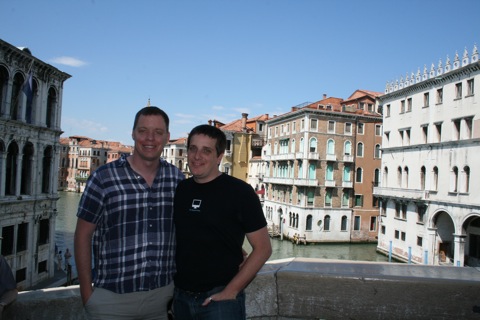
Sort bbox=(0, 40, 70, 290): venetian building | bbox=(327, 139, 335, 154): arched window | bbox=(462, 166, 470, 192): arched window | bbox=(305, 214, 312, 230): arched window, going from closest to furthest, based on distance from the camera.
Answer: bbox=(0, 40, 70, 290): venetian building
bbox=(462, 166, 470, 192): arched window
bbox=(305, 214, 312, 230): arched window
bbox=(327, 139, 335, 154): arched window

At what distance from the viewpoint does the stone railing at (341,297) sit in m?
2.83

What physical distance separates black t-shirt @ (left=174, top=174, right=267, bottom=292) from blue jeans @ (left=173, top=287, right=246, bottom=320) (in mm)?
39

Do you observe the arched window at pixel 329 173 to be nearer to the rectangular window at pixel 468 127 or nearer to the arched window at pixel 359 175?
the arched window at pixel 359 175

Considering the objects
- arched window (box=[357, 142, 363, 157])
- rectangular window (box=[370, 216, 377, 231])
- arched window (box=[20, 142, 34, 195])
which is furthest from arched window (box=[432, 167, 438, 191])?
arched window (box=[20, 142, 34, 195])

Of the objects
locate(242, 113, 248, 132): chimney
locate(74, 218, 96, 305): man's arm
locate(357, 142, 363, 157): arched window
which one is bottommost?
locate(74, 218, 96, 305): man's arm

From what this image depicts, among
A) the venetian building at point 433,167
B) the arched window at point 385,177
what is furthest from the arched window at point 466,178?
the arched window at point 385,177

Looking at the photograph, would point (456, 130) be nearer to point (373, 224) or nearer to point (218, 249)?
point (373, 224)

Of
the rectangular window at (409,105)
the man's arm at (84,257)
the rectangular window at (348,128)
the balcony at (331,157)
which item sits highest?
the rectangular window at (409,105)

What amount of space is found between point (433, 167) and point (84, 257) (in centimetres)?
2550

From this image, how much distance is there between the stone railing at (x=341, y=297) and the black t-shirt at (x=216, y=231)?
0.81 meters

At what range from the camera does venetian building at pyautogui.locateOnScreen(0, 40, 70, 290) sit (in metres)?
15.7

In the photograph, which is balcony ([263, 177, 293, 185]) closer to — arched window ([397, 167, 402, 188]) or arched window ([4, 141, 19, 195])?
arched window ([397, 167, 402, 188])

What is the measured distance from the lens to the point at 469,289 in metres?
2.84

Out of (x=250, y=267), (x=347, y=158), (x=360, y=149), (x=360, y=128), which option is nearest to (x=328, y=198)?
(x=347, y=158)
